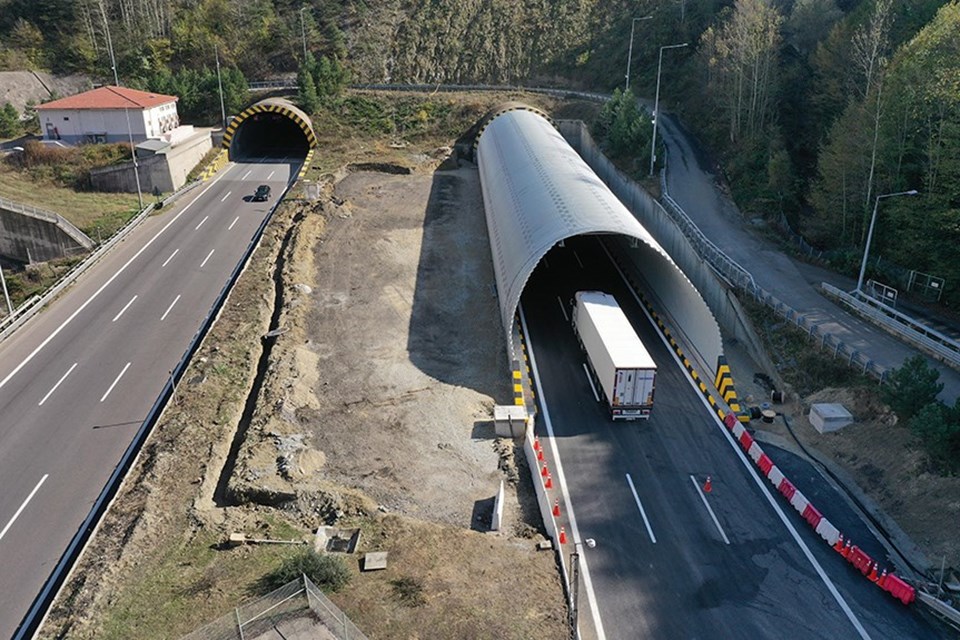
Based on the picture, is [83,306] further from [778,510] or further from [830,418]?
[830,418]

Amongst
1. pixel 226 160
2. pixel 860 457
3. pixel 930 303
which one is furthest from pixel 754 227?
pixel 226 160

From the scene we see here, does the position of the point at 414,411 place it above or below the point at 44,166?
below

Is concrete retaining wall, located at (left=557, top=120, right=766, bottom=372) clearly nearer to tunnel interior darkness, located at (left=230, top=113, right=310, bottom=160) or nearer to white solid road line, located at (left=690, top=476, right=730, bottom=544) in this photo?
white solid road line, located at (left=690, top=476, right=730, bottom=544)

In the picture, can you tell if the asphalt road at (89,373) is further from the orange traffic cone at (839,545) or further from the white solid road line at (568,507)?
the orange traffic cone at (839,545)

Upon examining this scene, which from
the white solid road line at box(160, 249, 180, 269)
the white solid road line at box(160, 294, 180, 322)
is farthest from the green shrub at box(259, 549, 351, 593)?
the white solid road line at box(160, 249, 180, 269)

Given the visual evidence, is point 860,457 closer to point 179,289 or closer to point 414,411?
point 414,411

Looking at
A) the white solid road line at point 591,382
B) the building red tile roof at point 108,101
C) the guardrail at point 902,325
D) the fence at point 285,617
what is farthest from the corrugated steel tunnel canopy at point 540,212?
the building red tile roof at point 108,101

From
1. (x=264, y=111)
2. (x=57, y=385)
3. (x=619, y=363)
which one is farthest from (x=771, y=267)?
(x=264, y=111)
